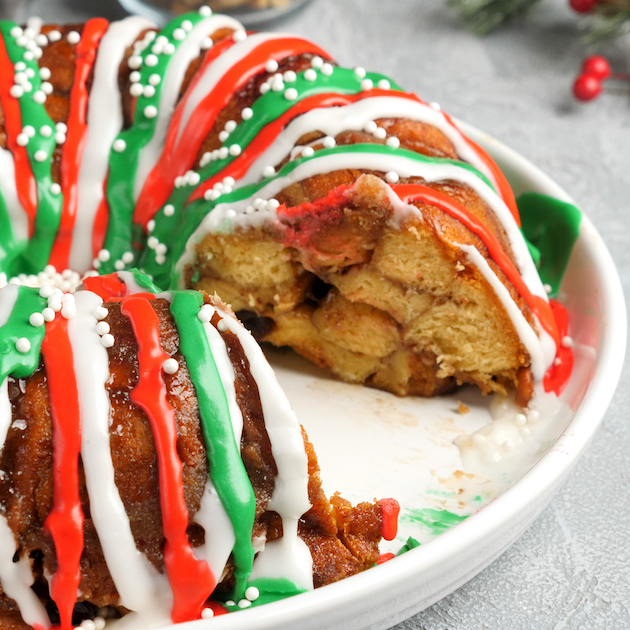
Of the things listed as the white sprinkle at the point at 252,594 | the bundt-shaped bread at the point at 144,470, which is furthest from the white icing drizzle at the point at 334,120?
the white sprinkle at the point at 252,594

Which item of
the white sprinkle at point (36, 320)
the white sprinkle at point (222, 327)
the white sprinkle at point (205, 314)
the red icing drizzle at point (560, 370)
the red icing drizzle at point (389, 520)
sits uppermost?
the white sprinkle at point (205, 314)

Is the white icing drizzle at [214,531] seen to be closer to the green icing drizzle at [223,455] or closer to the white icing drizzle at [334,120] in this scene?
the green icing drizzle at [223,455]

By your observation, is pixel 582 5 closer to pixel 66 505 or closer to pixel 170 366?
pixel 170 366

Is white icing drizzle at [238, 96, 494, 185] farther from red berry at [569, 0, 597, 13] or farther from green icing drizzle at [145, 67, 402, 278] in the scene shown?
red berry at [569, 0, 597, 13]

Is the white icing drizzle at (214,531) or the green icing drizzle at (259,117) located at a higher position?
the green icing drizzle at (259,117)

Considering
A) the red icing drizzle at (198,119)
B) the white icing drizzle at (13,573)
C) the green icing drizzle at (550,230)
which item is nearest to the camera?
the white icing drizzle at (13,573)

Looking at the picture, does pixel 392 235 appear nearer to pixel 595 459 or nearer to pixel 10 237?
pixel 595 459

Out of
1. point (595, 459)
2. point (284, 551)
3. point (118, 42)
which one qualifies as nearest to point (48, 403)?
point (284, 551)
